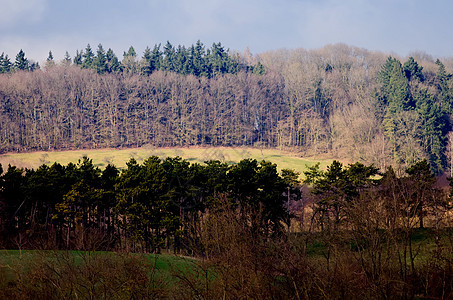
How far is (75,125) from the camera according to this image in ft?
371

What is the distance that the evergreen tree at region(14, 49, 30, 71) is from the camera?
134 meters

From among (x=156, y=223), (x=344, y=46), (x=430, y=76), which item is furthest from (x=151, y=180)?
(x=344, y=46)

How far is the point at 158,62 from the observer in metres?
144

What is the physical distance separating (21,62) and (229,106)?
6453 centimetres

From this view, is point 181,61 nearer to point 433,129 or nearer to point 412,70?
point 412,70

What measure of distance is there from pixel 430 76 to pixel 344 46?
3535 centimetres

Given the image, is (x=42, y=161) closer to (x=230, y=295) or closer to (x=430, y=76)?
(x=230, y=295)

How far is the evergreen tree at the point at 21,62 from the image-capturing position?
13438cm

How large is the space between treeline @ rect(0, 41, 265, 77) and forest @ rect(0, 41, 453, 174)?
386 mm

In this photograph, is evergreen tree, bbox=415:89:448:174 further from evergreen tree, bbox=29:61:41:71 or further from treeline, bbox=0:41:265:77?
evergreen tree, bbox=29:61:41:71

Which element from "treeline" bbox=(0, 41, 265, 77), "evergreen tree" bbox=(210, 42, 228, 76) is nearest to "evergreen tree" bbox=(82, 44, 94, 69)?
"treeline" bbox=(0, 41, 265, 77)

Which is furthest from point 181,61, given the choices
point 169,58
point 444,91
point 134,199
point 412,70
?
point 134,199

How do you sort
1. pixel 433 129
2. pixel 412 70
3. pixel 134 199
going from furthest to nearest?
pixel 412 70
pixel 433 129
pixel 134 199

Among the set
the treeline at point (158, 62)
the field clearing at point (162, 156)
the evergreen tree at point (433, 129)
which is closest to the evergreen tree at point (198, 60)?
the treeline at point (158, 62)
